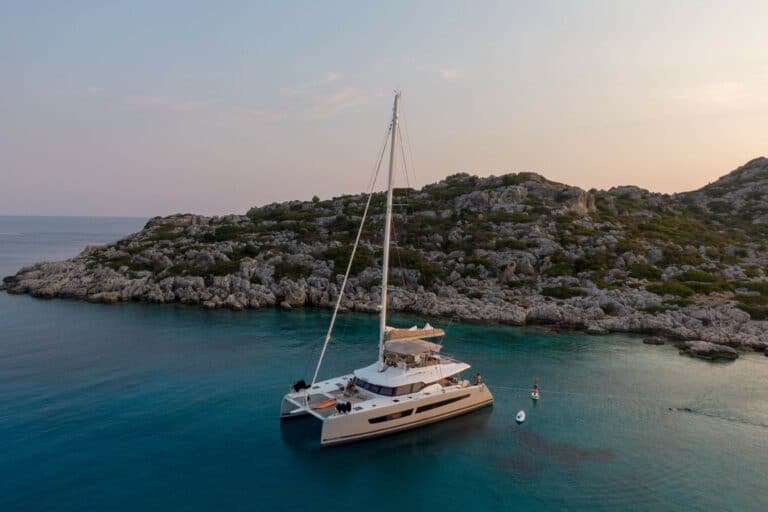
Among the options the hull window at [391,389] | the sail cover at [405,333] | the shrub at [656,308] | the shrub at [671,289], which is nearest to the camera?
the hull window at [391,389]

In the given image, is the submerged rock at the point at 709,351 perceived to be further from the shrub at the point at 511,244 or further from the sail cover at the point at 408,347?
the shrub at the point at 511,244

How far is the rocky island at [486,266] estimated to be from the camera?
2092 inches

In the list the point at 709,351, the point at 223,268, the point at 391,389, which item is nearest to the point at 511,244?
the point at 709,351

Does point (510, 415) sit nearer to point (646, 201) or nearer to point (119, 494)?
point (119, 494)

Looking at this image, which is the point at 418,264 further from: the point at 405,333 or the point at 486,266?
the point at 405,333

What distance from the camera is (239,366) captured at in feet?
121

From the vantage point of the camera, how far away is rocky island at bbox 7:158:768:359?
5312 cm

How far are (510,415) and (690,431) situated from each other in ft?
32.5

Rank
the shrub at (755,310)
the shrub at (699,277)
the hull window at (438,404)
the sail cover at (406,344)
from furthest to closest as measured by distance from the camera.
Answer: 1. the shrub at (699,277)
2. the shrub at (755,310)
3. the sail cover at (406,344)
4. the hull window at (438,404)

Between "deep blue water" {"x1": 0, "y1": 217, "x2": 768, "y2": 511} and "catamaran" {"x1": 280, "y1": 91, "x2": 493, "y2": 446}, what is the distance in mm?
900

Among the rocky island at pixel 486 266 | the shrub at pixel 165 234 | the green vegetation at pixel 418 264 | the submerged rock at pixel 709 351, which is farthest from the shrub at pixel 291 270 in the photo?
the submerged rock at pixel 709 351

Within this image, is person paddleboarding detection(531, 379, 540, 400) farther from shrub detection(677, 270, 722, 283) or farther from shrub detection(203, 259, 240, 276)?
shrub detection(203, 259, 240, 276)

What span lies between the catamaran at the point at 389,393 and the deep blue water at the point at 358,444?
90 centimetres

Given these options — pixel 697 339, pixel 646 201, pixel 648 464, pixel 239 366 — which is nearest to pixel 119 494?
pixel 239 366
